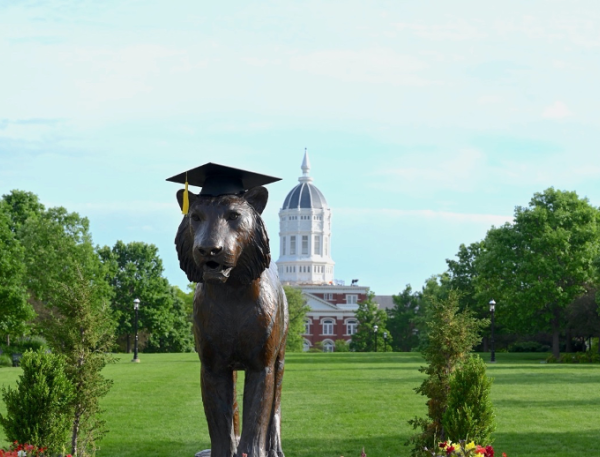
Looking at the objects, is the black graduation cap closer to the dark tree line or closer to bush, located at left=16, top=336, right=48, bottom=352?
bush, located at left=16, top=336, right=48, bottom=352

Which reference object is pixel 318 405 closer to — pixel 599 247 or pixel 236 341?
pixel 236 341

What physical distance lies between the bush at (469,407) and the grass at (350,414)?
351 centimetres

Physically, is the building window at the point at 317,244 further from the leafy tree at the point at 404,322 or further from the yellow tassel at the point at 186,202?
the yellow tassel at the point at 186,202

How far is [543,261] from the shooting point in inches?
1895

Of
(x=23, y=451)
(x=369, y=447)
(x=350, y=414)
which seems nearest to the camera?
(x=23, y=451)

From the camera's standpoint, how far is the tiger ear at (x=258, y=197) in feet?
20.2

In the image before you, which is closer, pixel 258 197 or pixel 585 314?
pixel 258 197

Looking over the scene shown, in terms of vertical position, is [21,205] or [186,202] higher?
[21,205]

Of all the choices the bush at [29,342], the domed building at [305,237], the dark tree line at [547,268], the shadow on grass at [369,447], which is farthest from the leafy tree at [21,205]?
the domed building at [305,237]

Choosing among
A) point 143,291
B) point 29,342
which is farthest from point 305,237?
point 29,342

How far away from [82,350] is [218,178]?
21.5ft

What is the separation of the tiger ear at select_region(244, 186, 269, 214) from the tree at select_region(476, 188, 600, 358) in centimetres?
4279

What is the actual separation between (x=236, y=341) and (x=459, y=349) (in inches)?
283

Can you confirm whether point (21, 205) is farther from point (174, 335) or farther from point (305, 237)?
point (305, 237)
